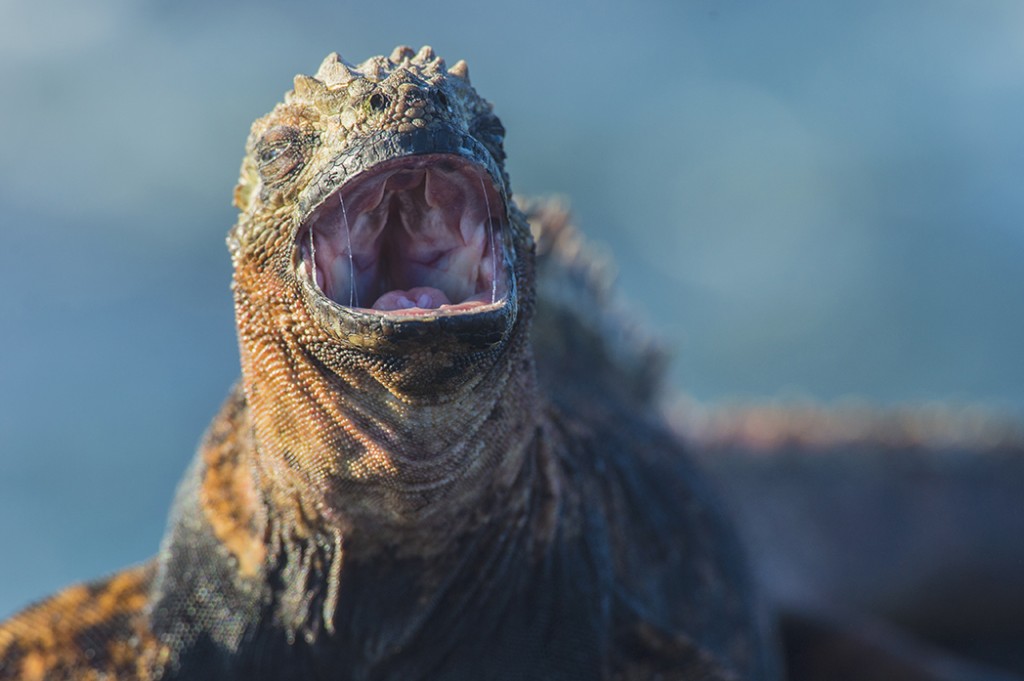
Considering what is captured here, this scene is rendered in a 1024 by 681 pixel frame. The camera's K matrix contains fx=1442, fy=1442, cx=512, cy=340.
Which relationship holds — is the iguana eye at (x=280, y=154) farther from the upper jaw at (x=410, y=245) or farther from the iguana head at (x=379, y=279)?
the upper jaw at (x=410, y=245)

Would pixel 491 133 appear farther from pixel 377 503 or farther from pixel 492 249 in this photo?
pixel 377 503

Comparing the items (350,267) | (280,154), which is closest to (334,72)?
(280,154)

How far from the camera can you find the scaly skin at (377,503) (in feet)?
11.6

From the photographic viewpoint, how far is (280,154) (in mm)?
3783

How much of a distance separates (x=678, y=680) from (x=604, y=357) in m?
2.45

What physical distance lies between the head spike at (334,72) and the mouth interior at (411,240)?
32 centimetres

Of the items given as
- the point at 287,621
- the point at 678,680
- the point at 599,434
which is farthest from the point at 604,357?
the point at 287,621

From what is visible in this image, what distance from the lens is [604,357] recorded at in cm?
680

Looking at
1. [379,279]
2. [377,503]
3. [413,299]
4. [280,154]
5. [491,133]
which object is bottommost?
[377,503]

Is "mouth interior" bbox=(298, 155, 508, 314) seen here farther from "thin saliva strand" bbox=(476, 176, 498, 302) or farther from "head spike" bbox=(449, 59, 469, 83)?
"head spike" bbox=(449, 59, 469, 83)

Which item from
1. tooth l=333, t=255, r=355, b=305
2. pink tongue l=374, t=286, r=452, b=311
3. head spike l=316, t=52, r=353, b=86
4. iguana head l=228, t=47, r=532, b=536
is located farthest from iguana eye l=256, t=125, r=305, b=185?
pink tongue l=374, t=286, r=452, b=311

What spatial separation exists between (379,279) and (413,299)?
0.74ft

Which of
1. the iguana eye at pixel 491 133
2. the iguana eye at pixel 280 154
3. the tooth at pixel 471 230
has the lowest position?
the tooth at pixel 471 230

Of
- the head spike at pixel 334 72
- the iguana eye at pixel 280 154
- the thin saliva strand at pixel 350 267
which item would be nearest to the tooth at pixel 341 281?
the thin saliva strand at pixel 350 267
